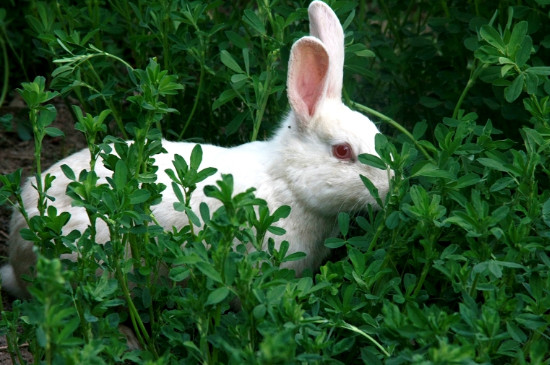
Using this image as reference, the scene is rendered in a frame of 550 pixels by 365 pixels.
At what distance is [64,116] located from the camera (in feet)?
19.1

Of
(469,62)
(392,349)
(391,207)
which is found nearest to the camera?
(392,349)

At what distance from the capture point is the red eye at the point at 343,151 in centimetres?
386

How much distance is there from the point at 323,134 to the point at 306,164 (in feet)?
0.50

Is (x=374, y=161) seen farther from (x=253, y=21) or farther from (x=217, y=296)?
(x=253, y=21)

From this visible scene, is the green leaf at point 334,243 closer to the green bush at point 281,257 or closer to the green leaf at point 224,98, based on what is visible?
the green bush at point 281,257

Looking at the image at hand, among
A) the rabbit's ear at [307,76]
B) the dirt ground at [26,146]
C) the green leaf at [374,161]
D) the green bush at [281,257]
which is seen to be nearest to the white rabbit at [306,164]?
the rabbit's ear at [307,76]

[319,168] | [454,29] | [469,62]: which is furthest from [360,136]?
[469,62]

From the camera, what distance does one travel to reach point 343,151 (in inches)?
153

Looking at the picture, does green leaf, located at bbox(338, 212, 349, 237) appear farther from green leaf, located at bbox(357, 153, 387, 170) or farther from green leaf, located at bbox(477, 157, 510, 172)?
green leaf, located at bbox(477, 157, 510, 172)

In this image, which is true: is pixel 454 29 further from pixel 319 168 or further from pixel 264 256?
pixel 264 256

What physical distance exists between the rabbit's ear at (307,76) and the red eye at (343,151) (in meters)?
0.20

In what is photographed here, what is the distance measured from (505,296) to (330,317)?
595 mm

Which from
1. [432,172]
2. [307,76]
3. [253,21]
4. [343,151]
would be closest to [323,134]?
[343,151]

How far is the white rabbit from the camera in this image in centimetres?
382
